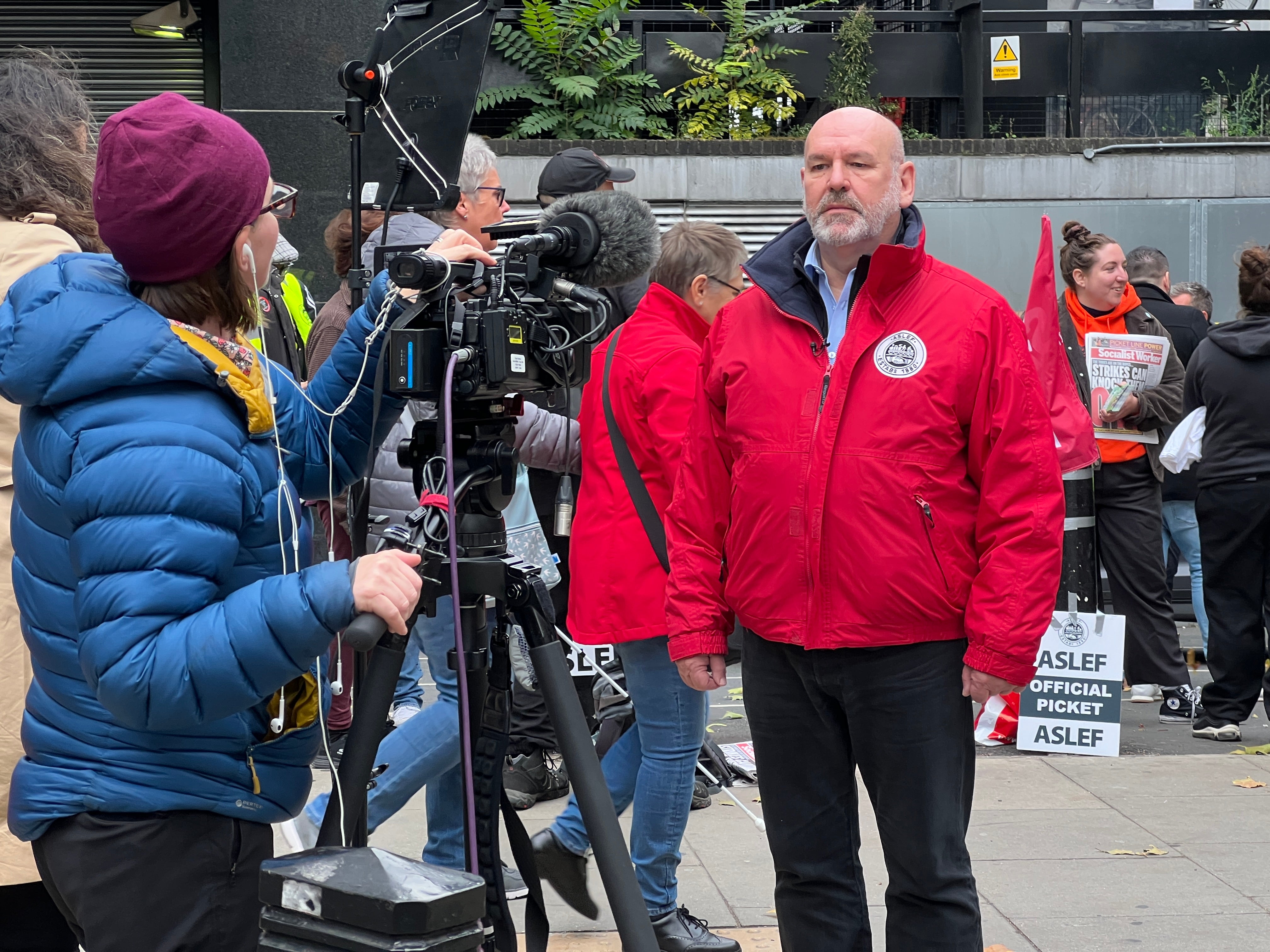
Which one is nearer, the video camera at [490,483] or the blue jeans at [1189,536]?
the video camera at [490,483]

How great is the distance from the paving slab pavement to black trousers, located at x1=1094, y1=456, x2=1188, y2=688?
3.11 feet

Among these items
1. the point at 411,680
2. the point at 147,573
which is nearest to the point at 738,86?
the point at 411,680

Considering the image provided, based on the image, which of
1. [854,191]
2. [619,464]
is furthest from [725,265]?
[854,191]

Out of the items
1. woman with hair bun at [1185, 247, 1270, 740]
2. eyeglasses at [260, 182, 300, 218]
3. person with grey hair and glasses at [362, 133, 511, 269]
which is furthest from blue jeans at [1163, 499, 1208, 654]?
eyeglasses at [260, 182, 300, 218]

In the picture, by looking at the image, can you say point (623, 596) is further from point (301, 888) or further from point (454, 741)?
point (301, 888)

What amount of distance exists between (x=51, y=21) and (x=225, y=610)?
845 centimetres

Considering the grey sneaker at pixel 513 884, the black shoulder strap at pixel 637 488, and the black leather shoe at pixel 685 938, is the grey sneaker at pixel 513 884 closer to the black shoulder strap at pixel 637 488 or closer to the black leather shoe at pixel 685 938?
the black leather shoe at pixel 685 938

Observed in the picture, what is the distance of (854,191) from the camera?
322 cm

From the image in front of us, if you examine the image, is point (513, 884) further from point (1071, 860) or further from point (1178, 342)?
point (1178, 342)

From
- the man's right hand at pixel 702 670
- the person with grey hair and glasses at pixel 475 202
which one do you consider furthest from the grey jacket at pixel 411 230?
the man's right hand at pixel 702 670

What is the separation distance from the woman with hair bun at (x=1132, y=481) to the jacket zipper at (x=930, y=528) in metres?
4.08

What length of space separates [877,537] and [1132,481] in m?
4.40

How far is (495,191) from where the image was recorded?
4.88 metres

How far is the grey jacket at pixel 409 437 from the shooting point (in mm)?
4250
